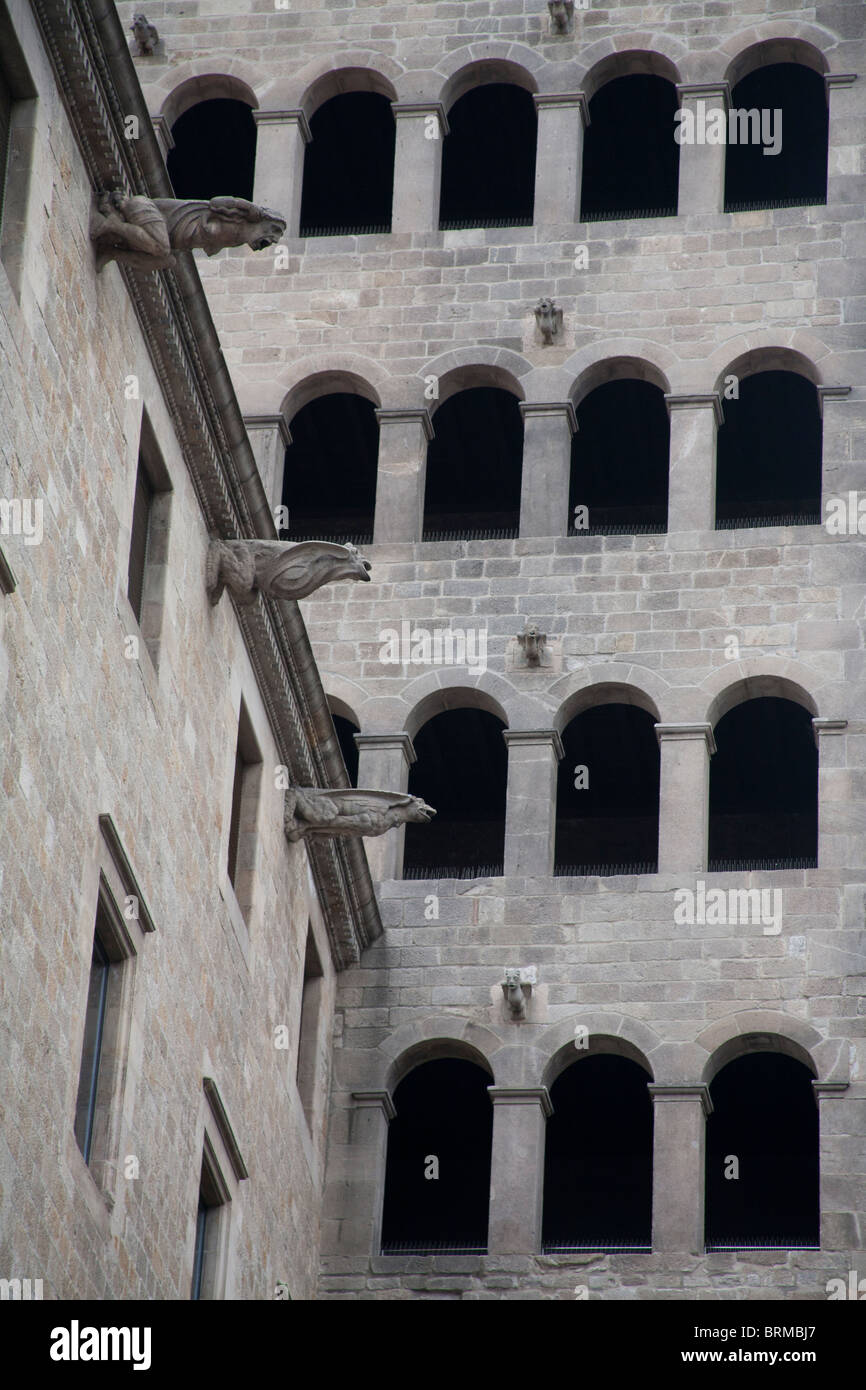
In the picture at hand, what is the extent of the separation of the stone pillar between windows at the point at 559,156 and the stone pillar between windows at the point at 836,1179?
1140cm

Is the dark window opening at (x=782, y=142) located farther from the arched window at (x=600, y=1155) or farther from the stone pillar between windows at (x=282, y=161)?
the arched window at (x=600, y=1155)

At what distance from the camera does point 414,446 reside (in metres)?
37.0

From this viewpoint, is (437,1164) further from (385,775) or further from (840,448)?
(840,448)

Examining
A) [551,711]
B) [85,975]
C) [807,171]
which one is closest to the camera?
[85,975]

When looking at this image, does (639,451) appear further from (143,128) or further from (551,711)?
(143,128)

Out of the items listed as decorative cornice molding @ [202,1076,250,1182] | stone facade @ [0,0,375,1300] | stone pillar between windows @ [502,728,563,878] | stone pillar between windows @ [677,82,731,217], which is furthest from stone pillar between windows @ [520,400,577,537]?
decorative cornice molding @ [202,1076,250,1182]

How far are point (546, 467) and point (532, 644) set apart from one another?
2382 millimetres

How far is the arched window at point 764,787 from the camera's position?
131ft

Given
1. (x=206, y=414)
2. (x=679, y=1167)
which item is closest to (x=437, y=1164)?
(x=679, y=1167)

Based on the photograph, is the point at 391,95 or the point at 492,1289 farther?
the point at 391,95

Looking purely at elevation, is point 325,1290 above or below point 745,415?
below

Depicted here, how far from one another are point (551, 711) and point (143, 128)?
12.3 m

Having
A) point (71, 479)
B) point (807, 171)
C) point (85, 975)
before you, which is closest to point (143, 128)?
point (71, 479)

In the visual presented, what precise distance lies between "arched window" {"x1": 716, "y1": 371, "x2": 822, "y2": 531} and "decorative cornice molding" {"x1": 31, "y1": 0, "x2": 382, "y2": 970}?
32.6 feet
